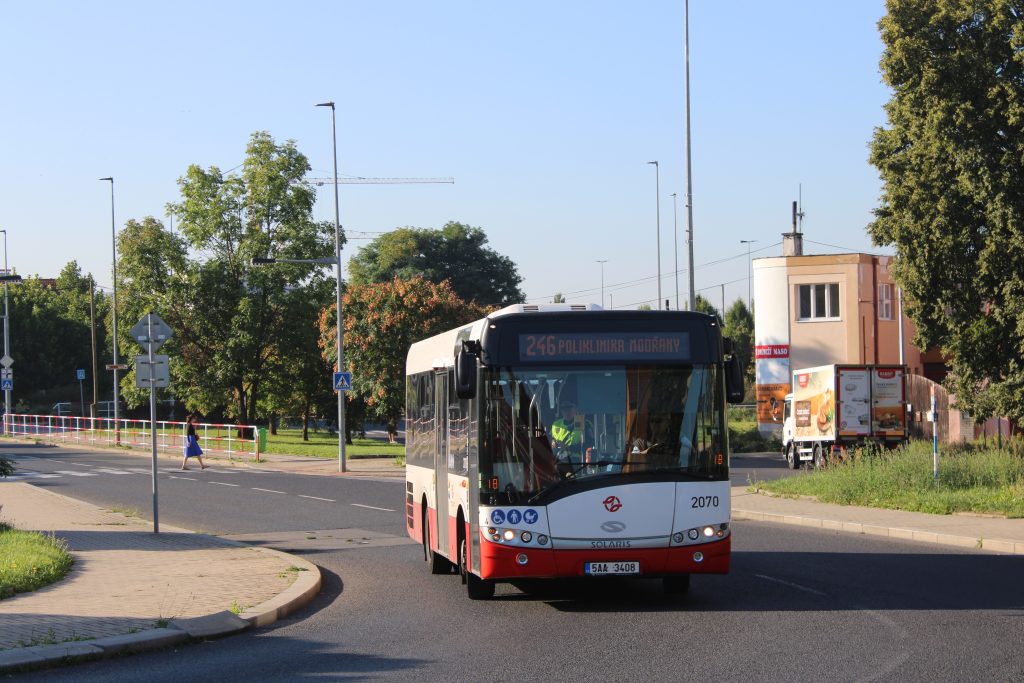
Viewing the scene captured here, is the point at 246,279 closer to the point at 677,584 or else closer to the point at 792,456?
the point at 792,456

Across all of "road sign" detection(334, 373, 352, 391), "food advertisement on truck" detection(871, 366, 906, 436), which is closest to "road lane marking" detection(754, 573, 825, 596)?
"food advertisement on truck" detection(871, 366, 906, 436)

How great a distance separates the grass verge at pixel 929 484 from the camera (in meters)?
21.4

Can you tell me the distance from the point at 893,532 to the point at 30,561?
11903mm

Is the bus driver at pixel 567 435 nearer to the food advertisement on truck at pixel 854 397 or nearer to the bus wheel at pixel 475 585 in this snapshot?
the bus wheel at pixel 475 585

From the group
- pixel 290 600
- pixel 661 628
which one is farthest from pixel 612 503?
pixel 290 600

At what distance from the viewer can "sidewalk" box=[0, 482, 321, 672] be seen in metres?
10.2

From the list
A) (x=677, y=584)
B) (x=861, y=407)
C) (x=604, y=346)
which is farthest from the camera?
(x=861, y=407)

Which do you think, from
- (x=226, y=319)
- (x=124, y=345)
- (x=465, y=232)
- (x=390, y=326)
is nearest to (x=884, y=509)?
(x=390, y=326)

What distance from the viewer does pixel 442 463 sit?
14.4 meters

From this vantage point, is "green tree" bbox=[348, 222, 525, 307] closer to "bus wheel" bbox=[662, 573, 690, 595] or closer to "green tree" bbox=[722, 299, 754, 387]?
"green tree" bbox=[722, 299, 754, 387]

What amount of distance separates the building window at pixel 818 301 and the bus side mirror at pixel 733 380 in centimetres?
4506

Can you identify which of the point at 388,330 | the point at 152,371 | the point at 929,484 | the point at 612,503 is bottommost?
the point at 929,484

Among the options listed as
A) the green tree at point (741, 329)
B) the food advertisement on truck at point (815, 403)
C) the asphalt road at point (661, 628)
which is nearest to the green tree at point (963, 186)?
the food advertisement on truck at point (815, 403)

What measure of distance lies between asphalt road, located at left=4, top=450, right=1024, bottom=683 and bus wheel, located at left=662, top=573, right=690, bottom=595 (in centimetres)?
14
